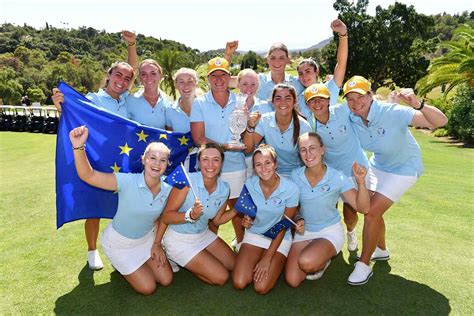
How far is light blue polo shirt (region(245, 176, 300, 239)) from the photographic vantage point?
4703 millimetres

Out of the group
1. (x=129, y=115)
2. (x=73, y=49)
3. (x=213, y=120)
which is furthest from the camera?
(x=73, y=49)

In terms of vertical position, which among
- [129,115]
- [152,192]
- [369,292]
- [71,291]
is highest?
[129,115]

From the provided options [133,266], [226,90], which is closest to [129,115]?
[226,90]

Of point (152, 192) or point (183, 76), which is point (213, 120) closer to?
point (183, 76)

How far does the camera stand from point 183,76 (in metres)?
5.50

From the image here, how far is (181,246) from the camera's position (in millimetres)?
4895

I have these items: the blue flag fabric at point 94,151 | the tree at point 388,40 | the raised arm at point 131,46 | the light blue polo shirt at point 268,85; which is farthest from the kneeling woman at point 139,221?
the tree at point 388,40

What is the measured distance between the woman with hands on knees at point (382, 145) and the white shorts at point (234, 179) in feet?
4.95

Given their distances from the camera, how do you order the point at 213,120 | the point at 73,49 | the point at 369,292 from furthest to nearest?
the point at 73,49
the point at 213,120
the point at 369,292

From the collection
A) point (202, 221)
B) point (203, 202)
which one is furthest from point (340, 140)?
point (202, 221)

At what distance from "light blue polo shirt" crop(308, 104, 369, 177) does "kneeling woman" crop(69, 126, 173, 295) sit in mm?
1874

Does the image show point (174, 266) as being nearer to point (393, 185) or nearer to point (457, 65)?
point (393, 185)

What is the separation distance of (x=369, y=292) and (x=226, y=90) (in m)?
2.88

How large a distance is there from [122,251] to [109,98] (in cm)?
198
